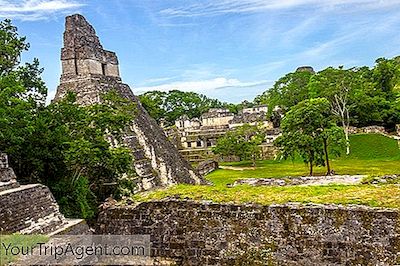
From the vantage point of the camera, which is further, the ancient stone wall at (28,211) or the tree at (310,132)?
the tree at (310,132)

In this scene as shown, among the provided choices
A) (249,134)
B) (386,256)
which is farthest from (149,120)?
(249,134)

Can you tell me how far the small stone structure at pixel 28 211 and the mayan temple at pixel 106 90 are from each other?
6478 mm

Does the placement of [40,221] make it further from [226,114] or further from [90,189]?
[226,114]

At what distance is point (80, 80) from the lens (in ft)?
57.7

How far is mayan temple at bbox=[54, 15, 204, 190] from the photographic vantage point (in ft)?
55.0

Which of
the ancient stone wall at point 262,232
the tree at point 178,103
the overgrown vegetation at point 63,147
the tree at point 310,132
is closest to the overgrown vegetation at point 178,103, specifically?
the tree at point 178,103

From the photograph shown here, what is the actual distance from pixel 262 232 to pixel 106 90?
39.6ft

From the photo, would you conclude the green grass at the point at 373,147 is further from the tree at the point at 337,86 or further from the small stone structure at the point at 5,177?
the small stone structure at the point at 5,177

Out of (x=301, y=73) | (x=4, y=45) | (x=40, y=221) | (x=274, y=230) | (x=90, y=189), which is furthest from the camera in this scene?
(x=301, y=73)

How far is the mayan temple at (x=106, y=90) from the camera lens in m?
16.8

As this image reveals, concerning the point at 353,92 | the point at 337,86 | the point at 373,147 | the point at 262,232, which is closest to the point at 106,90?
the point at 262,232

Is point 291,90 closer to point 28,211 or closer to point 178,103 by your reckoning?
point 178,103

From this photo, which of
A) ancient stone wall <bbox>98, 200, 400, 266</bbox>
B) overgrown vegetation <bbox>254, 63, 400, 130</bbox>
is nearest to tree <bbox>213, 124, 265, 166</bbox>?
overgrown vegetation <bbox>254, 63, 400, 130</bbox>

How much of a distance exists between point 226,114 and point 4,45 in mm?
43616
